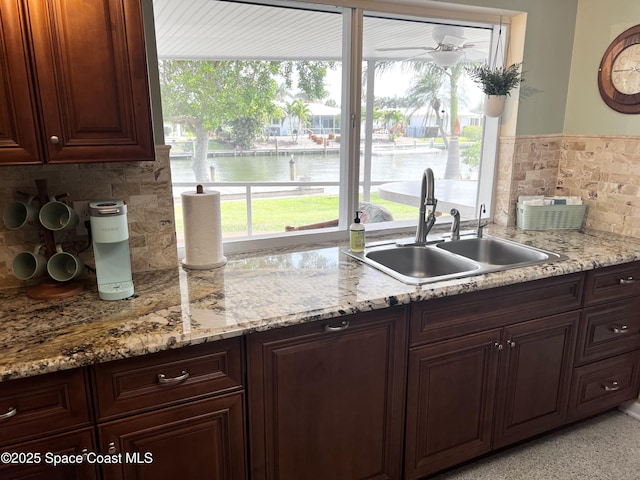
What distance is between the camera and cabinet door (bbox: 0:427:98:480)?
129cm

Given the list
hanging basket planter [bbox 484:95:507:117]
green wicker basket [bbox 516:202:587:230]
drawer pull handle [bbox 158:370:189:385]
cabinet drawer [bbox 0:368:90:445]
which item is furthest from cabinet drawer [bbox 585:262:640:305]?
cabinet drawer [bbox 0:368:90:445]

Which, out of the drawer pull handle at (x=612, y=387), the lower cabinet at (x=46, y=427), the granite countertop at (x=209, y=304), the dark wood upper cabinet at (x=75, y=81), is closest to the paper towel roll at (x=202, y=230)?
the granite countertop at (x=209, y=304)

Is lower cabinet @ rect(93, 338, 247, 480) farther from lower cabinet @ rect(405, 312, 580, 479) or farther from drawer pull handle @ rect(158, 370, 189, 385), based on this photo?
lower cabinet @ rect(405, 312, 580, 479)

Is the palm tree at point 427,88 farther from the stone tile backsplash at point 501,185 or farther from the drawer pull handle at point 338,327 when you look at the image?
the drawer pull handle at point 338,327

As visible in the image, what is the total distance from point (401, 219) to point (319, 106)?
2.71 ft

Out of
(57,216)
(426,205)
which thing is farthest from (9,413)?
(426,205)

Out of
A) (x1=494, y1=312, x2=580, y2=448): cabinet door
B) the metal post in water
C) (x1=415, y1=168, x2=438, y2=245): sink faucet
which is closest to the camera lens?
(x1=494, y1=312, x2=580, y2=448): cabinet door

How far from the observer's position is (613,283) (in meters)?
2.26

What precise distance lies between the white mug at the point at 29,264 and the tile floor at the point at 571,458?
6.12ft

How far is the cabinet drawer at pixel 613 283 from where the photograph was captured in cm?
219

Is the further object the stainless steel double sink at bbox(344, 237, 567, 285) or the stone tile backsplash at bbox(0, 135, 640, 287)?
the stainless steel double sink at bbox(344, 237, 567, 285)

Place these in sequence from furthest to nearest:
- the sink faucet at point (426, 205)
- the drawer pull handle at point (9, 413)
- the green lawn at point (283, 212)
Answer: the green lawn at point (283, 212) < the sink faucet at point (426, 205) < the drawer pull handle at point (9, 413)

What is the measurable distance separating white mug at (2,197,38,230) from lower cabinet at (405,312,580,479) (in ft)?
4.94

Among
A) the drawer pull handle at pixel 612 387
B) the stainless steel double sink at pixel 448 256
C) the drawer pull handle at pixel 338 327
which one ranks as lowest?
the drawer pull handle at pixel 612 387
